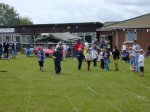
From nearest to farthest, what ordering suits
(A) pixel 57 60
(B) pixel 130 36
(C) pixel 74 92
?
1. (C) pixel 74 92
2. (A) pixel 57 60
3. (B) pixel 130 36

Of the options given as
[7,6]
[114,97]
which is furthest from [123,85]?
[7,6]

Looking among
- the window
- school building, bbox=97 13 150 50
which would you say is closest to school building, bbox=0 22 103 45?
school building, bbox=97 13 150 50

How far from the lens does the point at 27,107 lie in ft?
49.4

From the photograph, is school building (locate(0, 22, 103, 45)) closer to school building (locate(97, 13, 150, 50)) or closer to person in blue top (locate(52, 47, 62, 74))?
school building (locate(97, 13, 150, 50))

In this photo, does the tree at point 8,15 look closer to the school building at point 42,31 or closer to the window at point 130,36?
the school building at point 42,31

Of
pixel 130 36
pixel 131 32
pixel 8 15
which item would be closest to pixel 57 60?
pixel 131 32

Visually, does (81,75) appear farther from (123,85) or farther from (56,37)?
(56,37)

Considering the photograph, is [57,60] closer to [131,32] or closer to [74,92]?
[74,92]

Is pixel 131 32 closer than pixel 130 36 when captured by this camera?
Yes

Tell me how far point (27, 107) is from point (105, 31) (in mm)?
42048

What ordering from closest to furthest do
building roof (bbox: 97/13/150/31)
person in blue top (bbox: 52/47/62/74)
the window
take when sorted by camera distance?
person in blue top (bbox: 52/47/62/74) → building roof (bbox: 97/13/150/31) → the window

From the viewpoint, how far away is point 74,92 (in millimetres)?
18812

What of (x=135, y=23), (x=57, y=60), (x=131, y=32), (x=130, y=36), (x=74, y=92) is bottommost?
(x=74, y=92)

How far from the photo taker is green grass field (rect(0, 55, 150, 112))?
15.1 m
